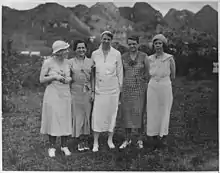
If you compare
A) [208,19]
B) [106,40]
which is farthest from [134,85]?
[208,19]

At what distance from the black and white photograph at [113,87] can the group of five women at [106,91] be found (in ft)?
0.04

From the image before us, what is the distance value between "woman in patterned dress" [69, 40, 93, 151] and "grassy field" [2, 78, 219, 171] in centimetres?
21

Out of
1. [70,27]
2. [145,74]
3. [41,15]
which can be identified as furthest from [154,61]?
[41,15]

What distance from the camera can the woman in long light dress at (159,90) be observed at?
14.8 ft

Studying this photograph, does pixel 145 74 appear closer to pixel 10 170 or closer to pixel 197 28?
pixel 197 28

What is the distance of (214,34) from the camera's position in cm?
464

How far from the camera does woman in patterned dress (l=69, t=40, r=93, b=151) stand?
4430mm

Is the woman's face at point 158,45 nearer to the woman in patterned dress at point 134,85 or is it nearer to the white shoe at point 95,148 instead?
the woman in patterned dress at point 134,85

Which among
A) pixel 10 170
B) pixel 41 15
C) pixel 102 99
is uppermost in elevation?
pixel 41 15

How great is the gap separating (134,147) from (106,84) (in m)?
0.90

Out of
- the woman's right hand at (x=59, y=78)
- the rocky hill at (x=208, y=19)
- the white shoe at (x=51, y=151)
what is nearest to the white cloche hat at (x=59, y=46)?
the woman's right hand at (x=59, y=78)

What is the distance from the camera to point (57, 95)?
438 centimetres

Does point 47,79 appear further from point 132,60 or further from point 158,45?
point 158,45

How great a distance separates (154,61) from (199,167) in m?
1.41
